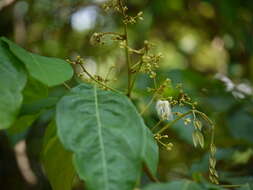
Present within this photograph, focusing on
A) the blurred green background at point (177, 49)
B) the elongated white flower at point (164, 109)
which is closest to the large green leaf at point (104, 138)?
the elongated white flower at point (164, 109)

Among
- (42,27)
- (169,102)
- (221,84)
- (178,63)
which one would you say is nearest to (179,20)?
(178,63)

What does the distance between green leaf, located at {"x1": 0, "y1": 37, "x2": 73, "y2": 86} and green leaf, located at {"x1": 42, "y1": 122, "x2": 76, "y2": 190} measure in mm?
138

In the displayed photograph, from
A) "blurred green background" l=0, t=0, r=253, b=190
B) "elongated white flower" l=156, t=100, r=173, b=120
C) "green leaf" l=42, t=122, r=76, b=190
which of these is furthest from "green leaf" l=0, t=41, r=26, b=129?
"blurred green background" l=0, t=0, r=253, b=190

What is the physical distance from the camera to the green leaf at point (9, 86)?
2.29ft

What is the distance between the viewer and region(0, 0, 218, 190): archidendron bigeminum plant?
640 mm

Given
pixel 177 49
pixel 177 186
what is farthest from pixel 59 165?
pixel 177 49

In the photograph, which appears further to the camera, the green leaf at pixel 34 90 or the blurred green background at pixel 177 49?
the blurred green background at pixel 177 49

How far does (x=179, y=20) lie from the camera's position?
2.58m

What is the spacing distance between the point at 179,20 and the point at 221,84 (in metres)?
1.00

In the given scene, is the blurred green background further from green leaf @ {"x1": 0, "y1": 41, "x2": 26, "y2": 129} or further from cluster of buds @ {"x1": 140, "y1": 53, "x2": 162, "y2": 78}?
green leaf @ {"x1": 0, "y1": 41, "x2": 26, "y2": 129}

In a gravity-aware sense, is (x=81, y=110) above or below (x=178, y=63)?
above

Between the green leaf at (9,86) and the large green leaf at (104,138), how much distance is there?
72 mm

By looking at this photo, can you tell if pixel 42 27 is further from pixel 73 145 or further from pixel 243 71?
pixel 73 145

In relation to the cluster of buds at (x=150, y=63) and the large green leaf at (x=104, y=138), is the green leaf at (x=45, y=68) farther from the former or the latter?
the cluster of buds at (x=150, y=63)
